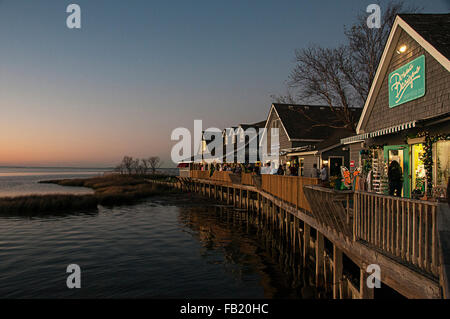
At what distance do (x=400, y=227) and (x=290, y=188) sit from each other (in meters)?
8.33

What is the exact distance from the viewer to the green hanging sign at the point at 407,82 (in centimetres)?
1144

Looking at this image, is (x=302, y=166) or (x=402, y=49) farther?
(x=302, y=166)

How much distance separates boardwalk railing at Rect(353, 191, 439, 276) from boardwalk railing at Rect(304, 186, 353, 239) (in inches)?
14.7

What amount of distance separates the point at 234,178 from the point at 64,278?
18132 mm

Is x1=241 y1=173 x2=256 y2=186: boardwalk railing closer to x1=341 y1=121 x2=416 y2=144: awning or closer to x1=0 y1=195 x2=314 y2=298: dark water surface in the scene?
x1=0 y1=195 x2=314 y2=298: dark water surface

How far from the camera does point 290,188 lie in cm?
1362

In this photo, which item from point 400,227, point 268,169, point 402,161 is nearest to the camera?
point 400,227

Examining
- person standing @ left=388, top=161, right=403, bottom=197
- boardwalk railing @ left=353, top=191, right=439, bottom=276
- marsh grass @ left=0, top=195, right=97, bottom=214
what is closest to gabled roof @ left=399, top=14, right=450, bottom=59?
person standing @ left=388, top=161, right=403, bottom=197

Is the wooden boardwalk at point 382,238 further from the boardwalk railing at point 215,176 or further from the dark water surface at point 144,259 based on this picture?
the boardwalk railing at point 215,176

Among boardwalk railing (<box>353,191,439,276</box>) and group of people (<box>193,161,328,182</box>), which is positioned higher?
group of people (<box>193,161,328,182</box>)

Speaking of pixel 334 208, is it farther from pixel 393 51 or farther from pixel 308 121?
pixel 308 121

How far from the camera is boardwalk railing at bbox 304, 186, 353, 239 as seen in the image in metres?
6.95

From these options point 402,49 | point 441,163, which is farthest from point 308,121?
point 441,163

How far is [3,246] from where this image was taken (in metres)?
16.4
